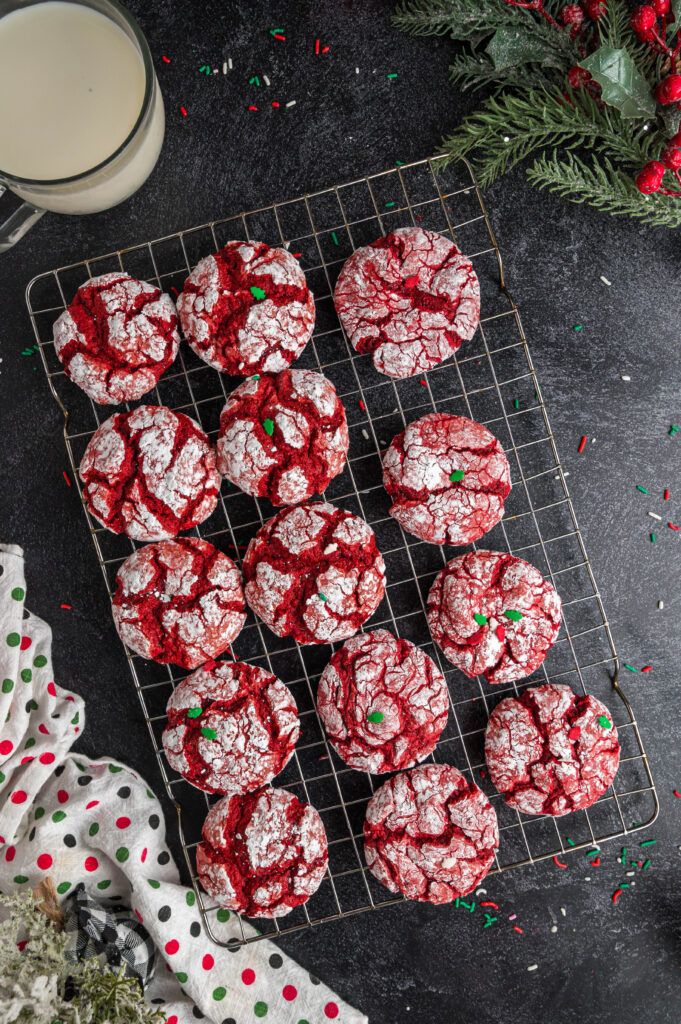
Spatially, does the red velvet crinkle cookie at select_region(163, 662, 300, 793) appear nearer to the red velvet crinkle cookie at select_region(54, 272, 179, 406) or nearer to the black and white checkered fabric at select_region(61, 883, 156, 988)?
the black and white checkered fabric at select_region(61, 883, 156, 988)

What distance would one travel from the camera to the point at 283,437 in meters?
2.45

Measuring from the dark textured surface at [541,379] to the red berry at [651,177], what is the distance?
1.31 ft

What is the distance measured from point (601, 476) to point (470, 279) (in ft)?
2.95

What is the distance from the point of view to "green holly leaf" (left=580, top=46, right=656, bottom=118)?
2.26 meters

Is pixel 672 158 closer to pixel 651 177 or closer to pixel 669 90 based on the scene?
pixel 651 177

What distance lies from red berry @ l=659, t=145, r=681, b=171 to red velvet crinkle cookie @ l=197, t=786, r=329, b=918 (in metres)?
2.46

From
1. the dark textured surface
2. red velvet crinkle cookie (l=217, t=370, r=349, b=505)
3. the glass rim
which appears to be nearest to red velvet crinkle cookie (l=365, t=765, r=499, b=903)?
the dark textured surface

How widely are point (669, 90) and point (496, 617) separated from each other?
1.75 meters

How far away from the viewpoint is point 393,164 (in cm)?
273

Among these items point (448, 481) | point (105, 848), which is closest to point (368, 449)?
point (448, 481)

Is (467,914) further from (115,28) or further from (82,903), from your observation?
(115,28)

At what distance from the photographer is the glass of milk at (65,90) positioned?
2.28 metres

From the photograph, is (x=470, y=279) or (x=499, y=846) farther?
(x=499, y=846)

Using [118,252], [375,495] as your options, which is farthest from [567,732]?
[118,252]
